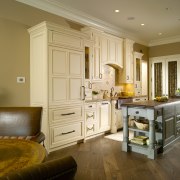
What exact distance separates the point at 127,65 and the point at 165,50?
2.08m

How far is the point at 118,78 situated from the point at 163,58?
87.3 inches

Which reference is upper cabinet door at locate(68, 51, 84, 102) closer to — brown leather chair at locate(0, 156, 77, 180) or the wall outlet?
the wall outlet

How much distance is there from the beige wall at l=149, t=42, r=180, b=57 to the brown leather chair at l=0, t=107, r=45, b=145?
6.10 m

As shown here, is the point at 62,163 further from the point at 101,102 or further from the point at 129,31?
the point at 129,31

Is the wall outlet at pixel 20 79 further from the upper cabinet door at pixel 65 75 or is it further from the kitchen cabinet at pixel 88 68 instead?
the kitchen cabinet at pixel 88 68

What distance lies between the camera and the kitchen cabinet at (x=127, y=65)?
19.2ft

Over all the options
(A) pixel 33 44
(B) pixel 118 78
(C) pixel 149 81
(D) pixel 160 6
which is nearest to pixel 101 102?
(B) pixel 118 78

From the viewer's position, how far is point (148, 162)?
120 inches

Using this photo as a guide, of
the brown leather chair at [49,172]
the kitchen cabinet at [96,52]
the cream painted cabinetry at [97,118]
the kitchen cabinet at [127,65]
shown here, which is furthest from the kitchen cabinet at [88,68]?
the brown leather chair at [49,172]

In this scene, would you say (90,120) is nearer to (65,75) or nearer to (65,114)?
(65,114)

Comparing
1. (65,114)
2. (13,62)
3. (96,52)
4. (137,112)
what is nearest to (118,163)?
(137,112)

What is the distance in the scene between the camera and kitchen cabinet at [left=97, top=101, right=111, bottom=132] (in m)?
4.68

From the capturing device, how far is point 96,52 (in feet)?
16.1

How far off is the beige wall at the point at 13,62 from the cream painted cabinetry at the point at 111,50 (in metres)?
2.16
